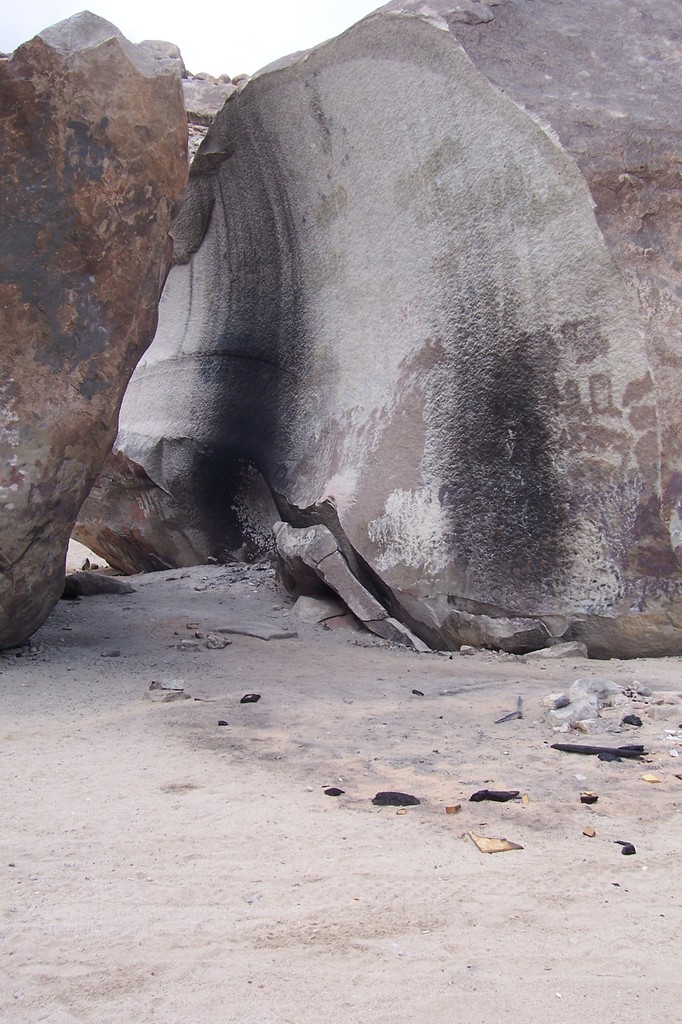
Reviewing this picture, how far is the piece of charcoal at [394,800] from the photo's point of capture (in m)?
1.76

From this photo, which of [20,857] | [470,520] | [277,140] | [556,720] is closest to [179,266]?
[277,140]

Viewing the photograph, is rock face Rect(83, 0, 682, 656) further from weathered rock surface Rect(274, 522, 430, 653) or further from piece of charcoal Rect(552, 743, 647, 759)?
piece of charcoal Rect(552, 743, 647, 759)

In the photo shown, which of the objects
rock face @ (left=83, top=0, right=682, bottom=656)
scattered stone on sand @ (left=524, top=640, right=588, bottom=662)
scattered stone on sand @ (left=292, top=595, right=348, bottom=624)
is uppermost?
rock face @ (left=83, top=0, right=682, bottom=656)

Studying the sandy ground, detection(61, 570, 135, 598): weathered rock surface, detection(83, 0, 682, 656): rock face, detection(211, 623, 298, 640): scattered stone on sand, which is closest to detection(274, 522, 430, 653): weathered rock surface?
detection(83, 0, 682, 656): rock face

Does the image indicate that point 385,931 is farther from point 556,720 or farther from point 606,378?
point 606,378

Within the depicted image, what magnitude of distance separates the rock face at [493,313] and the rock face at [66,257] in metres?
A: 0.91

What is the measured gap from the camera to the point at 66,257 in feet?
9.55

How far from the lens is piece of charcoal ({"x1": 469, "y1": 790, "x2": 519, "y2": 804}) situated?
1.76 m

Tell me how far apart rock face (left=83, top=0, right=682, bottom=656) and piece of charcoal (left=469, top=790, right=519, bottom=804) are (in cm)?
Answer: 144

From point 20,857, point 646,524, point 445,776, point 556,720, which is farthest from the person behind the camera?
point 646,524

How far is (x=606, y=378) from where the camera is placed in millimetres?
3092

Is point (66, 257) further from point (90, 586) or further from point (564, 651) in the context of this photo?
point (564, 651)

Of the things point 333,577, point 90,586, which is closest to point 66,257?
point 333,577

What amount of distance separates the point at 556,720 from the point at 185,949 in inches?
48.4
